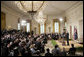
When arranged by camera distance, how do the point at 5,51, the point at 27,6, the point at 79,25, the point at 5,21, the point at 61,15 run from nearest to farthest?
the point at 27,6 → the point at 5,51 → the point at 79,25 → the point at 5,21 → the point at 61,15

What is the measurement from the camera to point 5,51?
5891 millimetres

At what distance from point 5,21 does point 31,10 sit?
10.8 meters

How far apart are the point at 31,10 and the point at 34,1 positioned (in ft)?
1.08

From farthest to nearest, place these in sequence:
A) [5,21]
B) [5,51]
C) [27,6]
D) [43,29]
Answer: [43,29] → [5,21] → [5,51] → [27,6]

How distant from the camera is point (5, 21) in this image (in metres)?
15.2

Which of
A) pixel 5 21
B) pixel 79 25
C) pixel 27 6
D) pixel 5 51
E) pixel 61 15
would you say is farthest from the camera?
pixel 61 15

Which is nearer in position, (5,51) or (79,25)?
(5,51)

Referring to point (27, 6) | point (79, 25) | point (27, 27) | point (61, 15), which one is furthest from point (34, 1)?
point (27, 27)

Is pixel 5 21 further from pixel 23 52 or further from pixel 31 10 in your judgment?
pixel 31 10

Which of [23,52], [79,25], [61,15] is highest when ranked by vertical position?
[61,15]

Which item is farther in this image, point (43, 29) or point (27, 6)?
point (43, 29)

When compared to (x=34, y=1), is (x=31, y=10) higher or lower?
lower

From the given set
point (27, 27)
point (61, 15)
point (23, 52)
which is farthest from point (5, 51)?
point (27, 27)

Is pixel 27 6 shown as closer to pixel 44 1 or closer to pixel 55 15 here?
pixel 44 1
